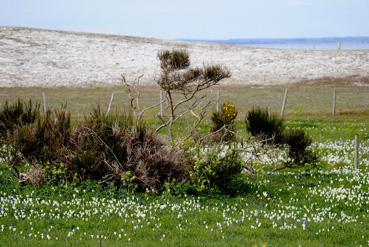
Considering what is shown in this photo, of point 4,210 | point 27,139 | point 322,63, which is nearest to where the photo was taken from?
point 4,210

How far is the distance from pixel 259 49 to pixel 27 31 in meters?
31.0

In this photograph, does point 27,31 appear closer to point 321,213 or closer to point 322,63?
point 322,63

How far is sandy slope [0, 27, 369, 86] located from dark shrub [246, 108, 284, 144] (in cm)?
4574

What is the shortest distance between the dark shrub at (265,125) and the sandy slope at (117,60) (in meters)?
45.7

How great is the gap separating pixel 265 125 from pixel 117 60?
2309 inches

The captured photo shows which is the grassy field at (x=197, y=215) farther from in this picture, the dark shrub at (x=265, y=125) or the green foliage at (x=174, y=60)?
the green foliage at (x=174, y=60)

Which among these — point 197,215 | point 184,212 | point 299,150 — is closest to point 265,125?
point 299,150

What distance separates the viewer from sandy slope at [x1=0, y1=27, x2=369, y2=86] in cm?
Result: 7169

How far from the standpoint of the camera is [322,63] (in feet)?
263

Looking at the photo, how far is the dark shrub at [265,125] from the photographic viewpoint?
2183cm

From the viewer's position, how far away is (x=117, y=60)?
79.9 m

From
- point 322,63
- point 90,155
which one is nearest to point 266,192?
point 90,155

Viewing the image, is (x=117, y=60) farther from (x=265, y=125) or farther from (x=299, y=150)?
(x=299, y=150)

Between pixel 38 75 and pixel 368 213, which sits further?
pixel 38 75
